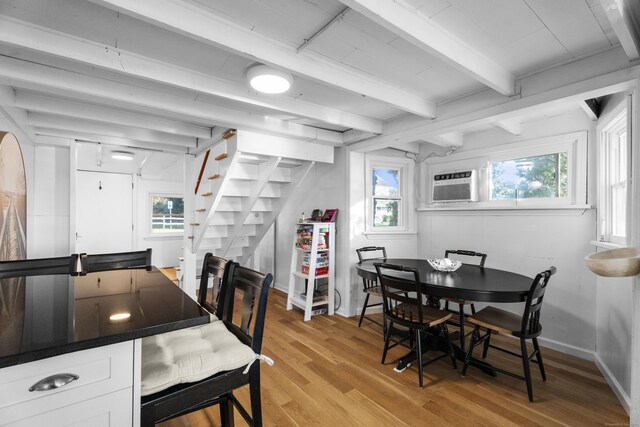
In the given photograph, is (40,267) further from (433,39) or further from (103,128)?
(433,39)

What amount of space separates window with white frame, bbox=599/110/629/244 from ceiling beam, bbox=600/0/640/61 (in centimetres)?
89

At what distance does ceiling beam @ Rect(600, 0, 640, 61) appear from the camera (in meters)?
1.32

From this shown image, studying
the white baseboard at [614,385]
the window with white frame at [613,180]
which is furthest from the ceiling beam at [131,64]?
the white baseboard at [614,385]

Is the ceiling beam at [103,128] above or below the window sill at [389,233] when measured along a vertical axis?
above

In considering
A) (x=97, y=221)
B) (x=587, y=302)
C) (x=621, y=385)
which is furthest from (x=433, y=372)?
(x=97, y=221)

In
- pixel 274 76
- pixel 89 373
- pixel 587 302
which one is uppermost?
pixel 274 76

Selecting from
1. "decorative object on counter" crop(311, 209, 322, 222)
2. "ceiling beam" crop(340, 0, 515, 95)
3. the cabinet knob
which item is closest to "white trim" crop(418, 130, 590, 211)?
"ceiling beam" crop(340, 0, 515, 95)

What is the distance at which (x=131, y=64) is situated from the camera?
1913 millimetres

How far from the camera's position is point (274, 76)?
2041mm

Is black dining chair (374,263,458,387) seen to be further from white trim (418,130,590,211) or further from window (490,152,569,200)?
window (490,152,569,200)

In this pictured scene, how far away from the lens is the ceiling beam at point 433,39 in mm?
1386

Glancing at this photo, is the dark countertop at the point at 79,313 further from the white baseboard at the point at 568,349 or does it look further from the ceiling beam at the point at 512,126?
the white baseboard at the point at 568,349

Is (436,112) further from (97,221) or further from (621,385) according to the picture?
(97,221)

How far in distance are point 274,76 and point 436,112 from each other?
64.6 inches
